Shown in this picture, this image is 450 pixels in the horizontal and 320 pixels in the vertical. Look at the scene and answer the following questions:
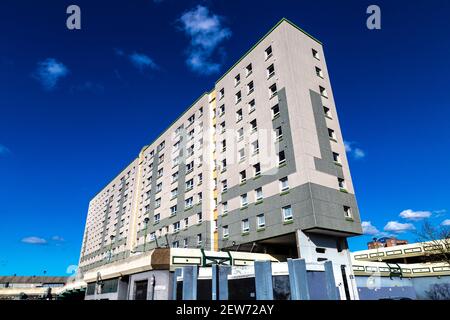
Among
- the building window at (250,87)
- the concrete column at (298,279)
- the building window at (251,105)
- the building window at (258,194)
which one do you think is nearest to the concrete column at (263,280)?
the concrete column at (298,279)

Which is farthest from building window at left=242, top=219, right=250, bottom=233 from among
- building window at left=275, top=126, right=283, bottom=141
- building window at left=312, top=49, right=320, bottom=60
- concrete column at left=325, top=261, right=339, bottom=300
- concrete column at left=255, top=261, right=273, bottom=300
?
building window at left=312, top=49, right=320, bottom=60

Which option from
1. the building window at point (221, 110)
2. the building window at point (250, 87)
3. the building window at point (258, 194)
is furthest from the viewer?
the building window at point (221, 110)

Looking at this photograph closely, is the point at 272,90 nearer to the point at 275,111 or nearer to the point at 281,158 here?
the point at 275,111

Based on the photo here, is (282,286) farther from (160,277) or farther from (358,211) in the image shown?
(358,211)

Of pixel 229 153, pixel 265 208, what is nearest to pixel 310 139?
pixel 265 208

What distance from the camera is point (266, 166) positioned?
35344mm

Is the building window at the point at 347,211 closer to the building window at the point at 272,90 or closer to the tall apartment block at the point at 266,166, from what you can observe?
the tall apartment block at the point at 266,166

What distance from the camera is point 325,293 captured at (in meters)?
24.5

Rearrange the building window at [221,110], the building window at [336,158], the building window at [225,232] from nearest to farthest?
the building window at [336,158] < the building window at [225,232] < the building window at [221,110]

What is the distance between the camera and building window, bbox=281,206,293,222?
102 ft

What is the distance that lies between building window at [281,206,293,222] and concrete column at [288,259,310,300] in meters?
8.24

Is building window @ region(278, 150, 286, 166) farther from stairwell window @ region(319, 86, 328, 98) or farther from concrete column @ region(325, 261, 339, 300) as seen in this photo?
concrete column @ region(325, 261, 339, 300)

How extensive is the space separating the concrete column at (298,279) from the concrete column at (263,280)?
160 cm

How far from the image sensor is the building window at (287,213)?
31.2 meters
